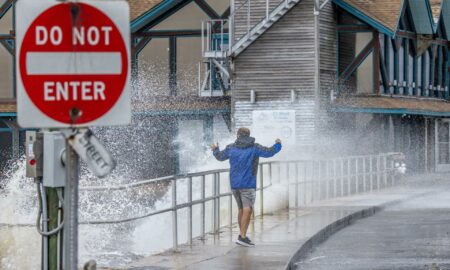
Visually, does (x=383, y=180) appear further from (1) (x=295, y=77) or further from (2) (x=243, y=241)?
(2) (x=243, y=241)

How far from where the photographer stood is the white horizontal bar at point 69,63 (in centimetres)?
635

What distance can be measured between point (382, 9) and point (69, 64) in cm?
3724

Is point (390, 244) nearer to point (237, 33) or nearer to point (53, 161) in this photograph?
point (53, 161)

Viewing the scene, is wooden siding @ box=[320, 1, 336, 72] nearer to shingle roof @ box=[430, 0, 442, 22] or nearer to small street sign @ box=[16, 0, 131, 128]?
shingle roof @ box=[430, 0, 442, 22]

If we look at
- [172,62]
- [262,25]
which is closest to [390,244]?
[262,25]

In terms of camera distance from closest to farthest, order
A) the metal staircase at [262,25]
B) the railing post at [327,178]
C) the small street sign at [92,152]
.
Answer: the small street sign at [92,152] < the railing post at [327,178] < the metal staircase at [262,25]

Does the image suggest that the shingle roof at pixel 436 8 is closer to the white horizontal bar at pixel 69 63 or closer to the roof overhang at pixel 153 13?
the roof overhang at pixel 153 13

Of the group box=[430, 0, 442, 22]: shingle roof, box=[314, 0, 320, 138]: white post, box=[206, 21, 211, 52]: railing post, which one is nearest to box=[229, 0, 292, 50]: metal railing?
box=[206, 21, 211, 52]: railing post

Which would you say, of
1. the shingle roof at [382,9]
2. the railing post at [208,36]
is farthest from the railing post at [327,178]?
the railing post at [208,36]

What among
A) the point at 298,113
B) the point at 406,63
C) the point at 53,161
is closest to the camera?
the point at 53,161

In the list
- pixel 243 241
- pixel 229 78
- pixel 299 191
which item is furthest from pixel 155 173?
pixel 243 241

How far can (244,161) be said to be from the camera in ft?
58.3

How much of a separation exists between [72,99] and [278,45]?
34.9 meters

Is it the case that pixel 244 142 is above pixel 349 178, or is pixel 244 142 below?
above
